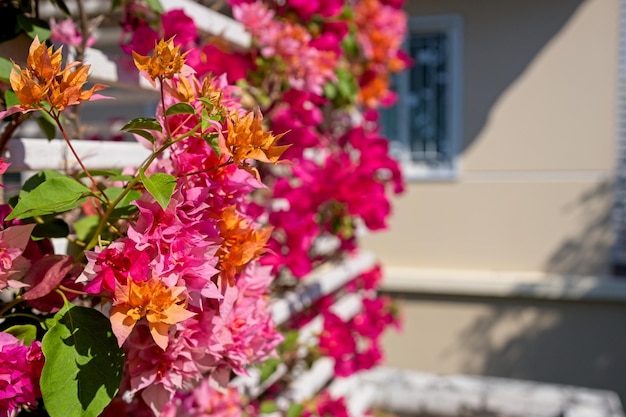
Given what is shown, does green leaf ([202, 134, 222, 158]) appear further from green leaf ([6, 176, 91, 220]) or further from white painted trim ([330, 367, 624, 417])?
white painted trim ([330, 367, 624, 417])

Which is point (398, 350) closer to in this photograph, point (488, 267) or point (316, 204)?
point (488, 267)

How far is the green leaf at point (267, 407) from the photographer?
1.55 metres

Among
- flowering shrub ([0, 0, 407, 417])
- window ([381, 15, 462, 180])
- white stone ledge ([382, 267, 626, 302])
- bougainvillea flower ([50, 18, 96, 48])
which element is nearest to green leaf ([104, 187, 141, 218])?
flowering shrub ([0, 0, 407, 417])

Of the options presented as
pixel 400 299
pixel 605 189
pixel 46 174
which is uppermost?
pixel 46 174

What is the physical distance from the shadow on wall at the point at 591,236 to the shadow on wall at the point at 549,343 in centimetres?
28

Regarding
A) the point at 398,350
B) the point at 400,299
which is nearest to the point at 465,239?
the point at 400,299

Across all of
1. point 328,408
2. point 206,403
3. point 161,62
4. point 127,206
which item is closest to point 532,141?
point 328,408

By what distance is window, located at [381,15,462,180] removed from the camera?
14.4 ft

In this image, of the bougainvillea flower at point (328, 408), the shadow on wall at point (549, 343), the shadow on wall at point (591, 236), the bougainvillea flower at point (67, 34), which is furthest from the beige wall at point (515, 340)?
the bougainvillea flower at point (67, 34)

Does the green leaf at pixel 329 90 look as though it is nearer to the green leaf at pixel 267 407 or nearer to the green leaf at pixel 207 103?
the green leaf at pixel 267 407

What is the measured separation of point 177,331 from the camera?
0.76 meters

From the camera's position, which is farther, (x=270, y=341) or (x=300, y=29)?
(x=300, y=29)

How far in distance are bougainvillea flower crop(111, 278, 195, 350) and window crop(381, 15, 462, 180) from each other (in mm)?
3903

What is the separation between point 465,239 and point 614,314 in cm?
98
